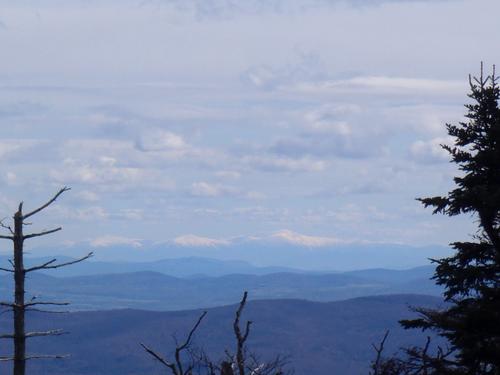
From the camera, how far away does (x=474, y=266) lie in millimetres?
18406

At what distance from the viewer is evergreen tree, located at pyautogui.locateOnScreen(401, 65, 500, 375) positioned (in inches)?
Result: 704

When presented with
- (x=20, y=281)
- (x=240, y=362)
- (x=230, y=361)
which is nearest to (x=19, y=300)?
(x=20, y=281)

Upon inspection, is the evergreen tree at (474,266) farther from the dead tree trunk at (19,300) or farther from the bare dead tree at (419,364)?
the dead tree trunk at (19,300)

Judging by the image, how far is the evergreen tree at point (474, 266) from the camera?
17.9m

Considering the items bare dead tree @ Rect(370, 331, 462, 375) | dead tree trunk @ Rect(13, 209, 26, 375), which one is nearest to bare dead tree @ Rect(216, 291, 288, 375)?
bare dead tree @ Rect(370, 331, 462, 375)

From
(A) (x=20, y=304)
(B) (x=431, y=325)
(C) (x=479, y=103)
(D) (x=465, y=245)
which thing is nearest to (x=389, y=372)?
(B) (x=431, y=325)

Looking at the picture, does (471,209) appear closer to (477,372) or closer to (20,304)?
(477,372)

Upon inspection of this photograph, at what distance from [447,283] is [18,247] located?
24.7ft

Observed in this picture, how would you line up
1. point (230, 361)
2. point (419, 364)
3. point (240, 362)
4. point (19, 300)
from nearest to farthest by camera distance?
point (240, 362)
point (230, 361)
point (19, 300)
point (419, 364)

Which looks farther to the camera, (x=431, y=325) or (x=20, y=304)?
(x=431, y=325)

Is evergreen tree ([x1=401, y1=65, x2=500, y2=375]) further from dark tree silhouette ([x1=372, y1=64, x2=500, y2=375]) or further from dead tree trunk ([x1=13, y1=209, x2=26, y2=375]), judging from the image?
dead tree trunk ([x1=13, y1=209, x2=26, y2=375])

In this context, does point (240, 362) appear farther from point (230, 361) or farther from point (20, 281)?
point (20, 281)

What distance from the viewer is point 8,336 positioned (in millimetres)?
16656

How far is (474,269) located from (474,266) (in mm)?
196
